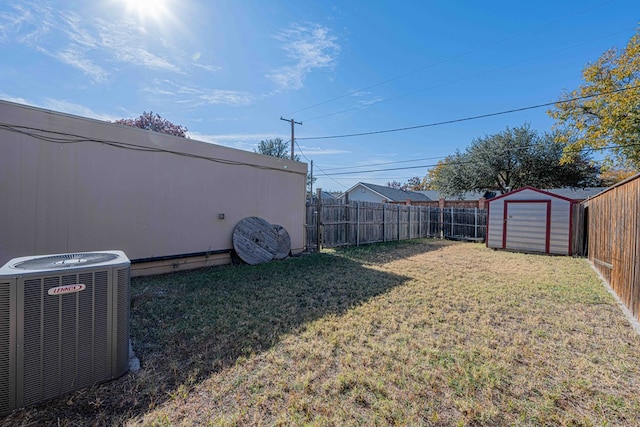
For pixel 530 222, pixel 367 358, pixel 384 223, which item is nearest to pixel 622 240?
pixel 367 358

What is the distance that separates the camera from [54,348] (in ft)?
5.98

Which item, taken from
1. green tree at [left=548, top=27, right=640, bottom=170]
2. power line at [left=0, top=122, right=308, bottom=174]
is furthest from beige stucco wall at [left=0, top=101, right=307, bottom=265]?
green tree at [left=548, top=27, right=640, bottom=170]

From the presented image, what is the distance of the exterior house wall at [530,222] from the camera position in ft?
29.2

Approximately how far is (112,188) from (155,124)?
19.8 metres

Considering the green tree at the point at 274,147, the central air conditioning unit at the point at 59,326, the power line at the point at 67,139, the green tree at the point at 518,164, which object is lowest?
the central air conditioning unit at the point at 59,326

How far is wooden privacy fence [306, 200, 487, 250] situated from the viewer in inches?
356

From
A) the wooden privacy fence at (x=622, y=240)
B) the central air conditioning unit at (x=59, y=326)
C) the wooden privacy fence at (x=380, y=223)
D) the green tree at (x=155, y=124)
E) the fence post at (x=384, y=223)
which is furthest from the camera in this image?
the green tree at (x=155, y=124)

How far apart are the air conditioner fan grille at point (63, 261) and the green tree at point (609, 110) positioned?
1511 cm

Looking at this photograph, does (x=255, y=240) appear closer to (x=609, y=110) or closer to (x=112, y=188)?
(x=112, y=188)

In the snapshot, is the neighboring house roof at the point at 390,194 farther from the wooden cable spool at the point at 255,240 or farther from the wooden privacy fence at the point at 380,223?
the wooden cable spool at the point at 255,240

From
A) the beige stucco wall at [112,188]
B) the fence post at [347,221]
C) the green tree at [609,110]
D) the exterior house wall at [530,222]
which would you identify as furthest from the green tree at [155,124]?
the green tree at [609,110]

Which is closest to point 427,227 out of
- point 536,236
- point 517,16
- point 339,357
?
point 536,236

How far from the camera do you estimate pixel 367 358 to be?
2502 millimetres

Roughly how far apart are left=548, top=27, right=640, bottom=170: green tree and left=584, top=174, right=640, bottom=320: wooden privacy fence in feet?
27.5
